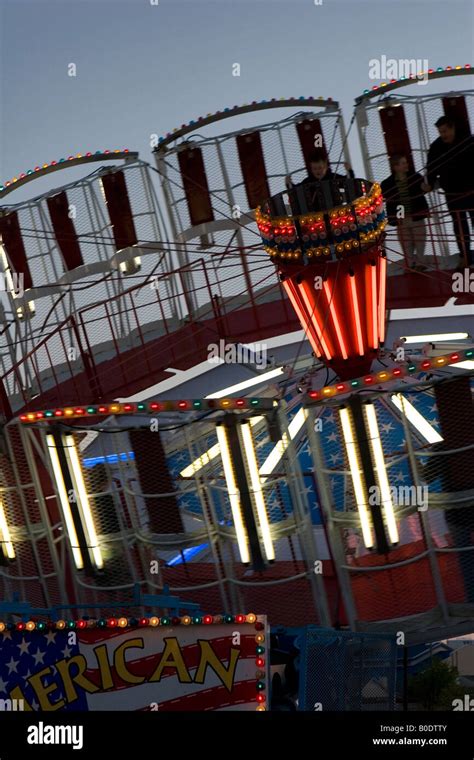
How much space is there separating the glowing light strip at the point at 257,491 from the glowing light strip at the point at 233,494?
140 mm

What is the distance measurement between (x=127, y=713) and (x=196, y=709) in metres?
0.55

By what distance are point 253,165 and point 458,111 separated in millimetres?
2850

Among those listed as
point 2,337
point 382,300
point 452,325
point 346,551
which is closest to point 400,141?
point 452,325

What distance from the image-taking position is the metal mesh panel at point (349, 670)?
10055 millimetres

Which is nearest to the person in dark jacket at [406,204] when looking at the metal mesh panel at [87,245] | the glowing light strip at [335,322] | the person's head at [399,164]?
the person's head at [399,164]

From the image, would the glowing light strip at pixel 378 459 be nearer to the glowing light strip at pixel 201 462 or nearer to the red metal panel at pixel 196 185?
the glowing light strip at pixel 201 462

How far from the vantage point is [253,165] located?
1800 cm

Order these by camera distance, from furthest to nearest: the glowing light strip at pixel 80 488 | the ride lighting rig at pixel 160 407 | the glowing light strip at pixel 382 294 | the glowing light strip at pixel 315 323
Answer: the glowing light strip at pixel 382 294, the glowing light strip at pixel 315 323, the glowing light strip at pixel 80 488, the ride lighting rig at pixel 160 407

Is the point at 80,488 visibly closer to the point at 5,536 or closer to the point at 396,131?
the point at 5,536

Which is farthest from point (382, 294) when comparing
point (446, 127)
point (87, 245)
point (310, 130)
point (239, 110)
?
point (87, 245)

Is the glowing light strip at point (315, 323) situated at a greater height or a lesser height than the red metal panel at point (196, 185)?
lesser

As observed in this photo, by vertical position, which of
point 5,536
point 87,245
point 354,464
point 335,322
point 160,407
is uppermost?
point 87,245

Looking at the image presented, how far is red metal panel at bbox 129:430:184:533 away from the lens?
10734mm

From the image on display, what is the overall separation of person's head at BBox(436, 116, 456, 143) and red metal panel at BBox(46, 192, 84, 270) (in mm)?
5178
